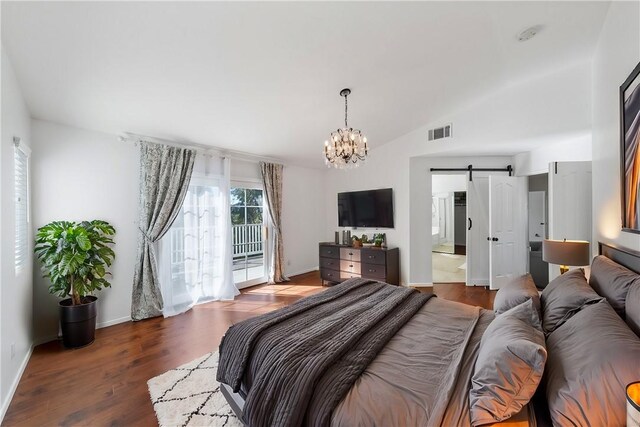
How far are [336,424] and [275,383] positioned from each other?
0.38 meters

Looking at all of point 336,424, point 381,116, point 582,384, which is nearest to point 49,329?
point 336,424

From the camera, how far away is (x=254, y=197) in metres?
5.21

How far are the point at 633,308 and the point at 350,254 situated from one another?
3836mm

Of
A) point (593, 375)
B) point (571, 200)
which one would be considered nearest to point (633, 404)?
point (593, 375)

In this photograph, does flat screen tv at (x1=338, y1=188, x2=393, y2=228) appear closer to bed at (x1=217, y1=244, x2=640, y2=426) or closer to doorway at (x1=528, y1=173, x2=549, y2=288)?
doorway at (x1=528, y1=173, x2=549, y2=288)

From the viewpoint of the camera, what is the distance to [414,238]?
16.0ft

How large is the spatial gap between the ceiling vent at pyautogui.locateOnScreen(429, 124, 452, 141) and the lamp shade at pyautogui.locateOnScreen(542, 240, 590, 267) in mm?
2353

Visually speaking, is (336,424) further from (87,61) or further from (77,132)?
(77,132)

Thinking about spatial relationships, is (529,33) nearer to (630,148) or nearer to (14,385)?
(630,148)

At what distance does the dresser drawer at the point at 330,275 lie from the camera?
5197 millimetres

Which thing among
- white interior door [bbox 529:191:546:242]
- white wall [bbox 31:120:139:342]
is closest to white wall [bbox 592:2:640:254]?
white interior door [bbox 529:191:546:242]

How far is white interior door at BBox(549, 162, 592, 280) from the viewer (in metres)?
3.26

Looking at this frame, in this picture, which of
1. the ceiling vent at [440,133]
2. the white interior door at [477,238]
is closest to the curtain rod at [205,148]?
the ceiling vent at [440,133]

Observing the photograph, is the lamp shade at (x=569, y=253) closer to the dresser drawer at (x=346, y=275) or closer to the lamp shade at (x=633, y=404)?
the lamp shade at (x=633, y=404)
